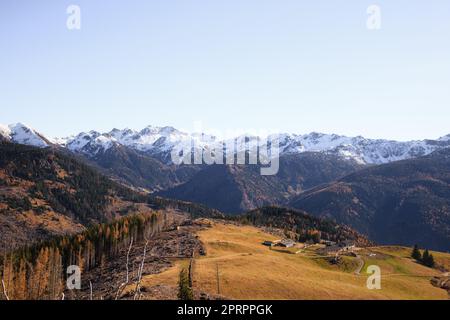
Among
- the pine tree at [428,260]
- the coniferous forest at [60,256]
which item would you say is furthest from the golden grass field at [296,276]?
the coniferous forest at [60,256]

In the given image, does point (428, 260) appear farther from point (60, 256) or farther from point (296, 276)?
point (60, 256)

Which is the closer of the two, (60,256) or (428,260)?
(60,256)

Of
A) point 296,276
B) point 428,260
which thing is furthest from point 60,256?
point 428,260

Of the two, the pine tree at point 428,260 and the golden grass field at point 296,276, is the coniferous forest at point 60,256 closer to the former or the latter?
the golden grass field at point 296,276

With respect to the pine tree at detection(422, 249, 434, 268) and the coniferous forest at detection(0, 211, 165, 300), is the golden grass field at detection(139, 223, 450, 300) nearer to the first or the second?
the pine tree at detection(422, 249, 434, 268)

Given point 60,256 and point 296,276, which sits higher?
point 296,276

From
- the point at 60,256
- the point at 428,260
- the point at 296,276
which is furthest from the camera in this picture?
the point at 428,260

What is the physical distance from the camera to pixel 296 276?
112 meters

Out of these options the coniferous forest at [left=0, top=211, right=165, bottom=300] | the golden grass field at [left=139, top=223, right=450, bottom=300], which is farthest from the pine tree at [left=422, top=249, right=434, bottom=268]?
→ the coniferous forest at [left=0, top=211, right=165, bottom=300]

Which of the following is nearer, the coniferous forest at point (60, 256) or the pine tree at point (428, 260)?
the coniferous forest at point (60, 256)

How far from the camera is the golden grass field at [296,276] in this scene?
309 ft

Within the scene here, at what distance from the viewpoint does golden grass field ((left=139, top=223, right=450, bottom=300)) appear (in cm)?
9419
